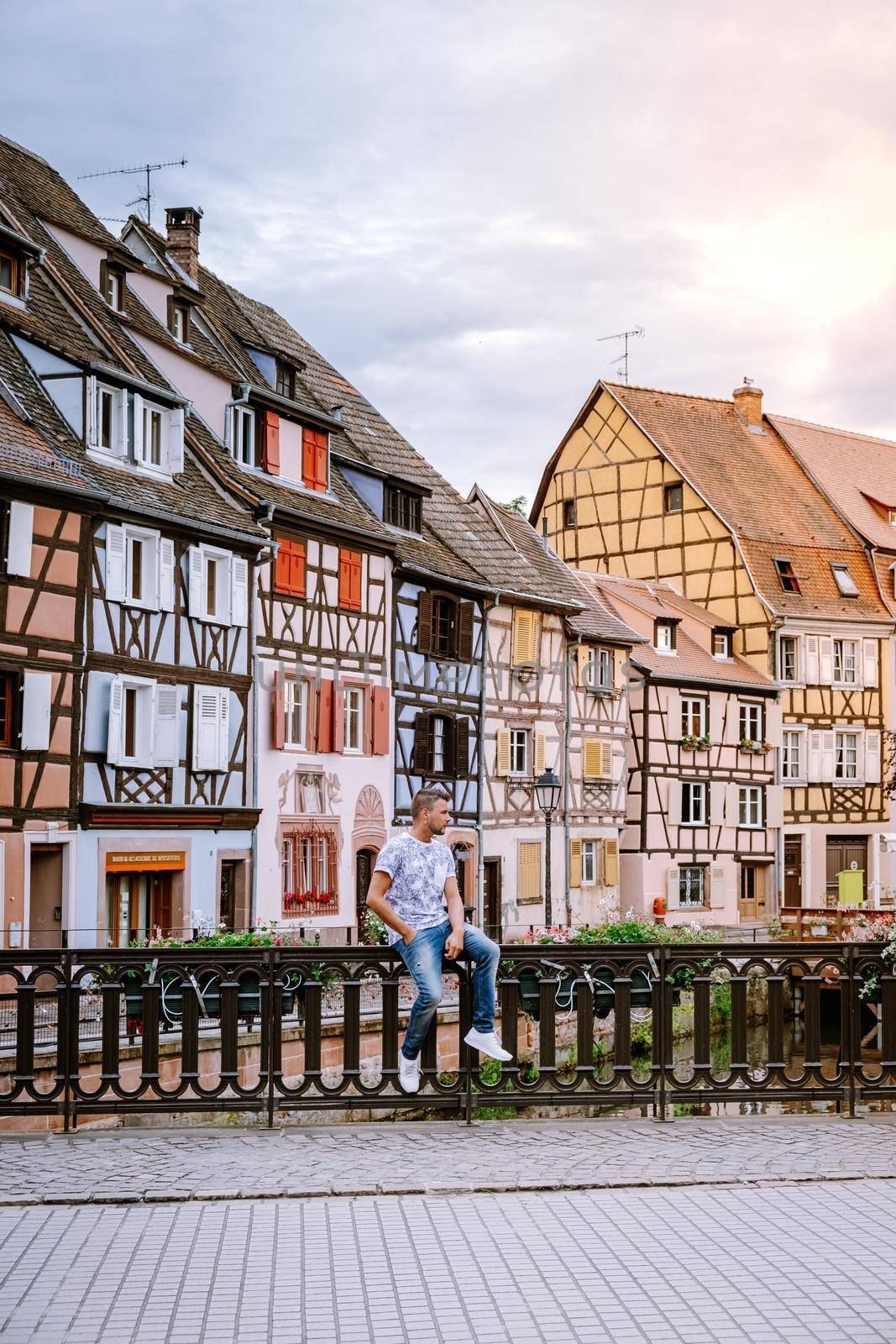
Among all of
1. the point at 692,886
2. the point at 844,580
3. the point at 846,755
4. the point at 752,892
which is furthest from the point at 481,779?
the point at 844,580

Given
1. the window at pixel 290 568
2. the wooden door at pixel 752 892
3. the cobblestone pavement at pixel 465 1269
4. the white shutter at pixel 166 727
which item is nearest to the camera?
the cobblestone pavement at pixel 465 1269

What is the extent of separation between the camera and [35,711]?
921 inches

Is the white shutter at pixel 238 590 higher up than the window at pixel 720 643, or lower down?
lower down

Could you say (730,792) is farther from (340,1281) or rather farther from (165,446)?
(340,1281)

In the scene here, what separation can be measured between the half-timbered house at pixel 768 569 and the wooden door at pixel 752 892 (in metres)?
0.59

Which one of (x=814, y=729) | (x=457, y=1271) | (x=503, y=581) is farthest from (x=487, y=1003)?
(x=814, y=729)

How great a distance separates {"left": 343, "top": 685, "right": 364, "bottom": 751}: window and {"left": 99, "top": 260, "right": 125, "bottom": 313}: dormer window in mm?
8313

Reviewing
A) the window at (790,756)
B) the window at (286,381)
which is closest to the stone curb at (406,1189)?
the window at (286,381)

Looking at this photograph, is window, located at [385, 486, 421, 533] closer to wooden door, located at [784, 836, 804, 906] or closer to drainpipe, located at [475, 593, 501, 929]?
drainpipe, located at [475, 593, 501, 929]

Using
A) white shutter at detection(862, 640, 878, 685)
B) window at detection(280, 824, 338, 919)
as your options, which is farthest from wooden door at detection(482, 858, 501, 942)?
white shutter at detection(862, 640, 878, 685)

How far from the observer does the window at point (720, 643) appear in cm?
5012

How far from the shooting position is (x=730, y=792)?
49.1m

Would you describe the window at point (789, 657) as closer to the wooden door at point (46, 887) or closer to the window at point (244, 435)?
the window at point (244, 435)

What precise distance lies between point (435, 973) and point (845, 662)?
44926mm
